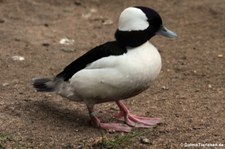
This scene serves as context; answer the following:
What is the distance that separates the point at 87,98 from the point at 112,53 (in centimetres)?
40

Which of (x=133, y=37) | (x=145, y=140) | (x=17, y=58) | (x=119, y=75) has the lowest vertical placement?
(x=17, y=58)

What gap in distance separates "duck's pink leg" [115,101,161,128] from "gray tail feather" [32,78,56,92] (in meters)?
0.58

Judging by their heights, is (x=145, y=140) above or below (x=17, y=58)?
above

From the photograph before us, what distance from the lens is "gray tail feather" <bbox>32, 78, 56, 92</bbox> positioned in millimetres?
4150

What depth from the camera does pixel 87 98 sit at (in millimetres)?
3799

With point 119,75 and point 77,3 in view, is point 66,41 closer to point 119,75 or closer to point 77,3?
point 77,3

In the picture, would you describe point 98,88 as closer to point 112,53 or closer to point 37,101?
point 112,53

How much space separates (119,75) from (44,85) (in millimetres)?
913

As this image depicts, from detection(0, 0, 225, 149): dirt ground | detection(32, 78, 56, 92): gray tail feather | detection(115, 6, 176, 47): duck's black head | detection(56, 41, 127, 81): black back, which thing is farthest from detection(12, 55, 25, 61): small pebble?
detection(115, 6, 176, 47): duck's black head

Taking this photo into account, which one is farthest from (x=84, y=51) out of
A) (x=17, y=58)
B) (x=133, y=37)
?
(x=133, y=37)

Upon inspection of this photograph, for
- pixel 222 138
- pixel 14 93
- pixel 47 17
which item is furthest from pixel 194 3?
pixel 222 138

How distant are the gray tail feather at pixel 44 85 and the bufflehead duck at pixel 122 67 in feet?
0.76

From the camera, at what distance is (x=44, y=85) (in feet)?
13.9

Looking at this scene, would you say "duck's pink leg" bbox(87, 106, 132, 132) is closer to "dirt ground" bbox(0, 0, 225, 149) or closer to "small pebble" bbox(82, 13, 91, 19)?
"dirt ground" bbox(0, 0, 225, 149)
